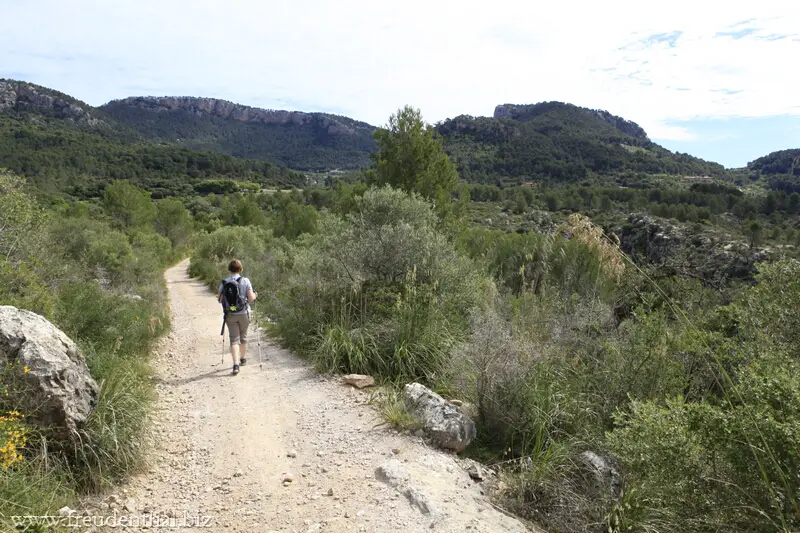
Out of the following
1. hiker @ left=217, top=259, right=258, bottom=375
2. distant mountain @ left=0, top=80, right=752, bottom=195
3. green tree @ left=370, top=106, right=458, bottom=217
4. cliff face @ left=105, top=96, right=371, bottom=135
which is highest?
cliff face @ left=105, top=96, right=371, bottom=135

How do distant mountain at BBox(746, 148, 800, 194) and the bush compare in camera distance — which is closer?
the bush

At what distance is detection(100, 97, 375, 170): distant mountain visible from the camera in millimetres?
136500

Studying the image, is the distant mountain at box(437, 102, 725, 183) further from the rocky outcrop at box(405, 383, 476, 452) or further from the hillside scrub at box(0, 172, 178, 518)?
the rocky outcrop at box(405, 383, 476, 452)

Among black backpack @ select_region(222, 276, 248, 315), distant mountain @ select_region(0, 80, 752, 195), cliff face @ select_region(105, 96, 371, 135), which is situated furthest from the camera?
cliff face @ select_region(105, 96, 371, 135)

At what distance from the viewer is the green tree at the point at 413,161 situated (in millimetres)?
14227

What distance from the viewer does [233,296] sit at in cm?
690

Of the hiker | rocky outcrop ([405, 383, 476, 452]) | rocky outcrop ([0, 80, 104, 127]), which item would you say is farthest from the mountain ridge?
rocky outcrop ([405, 383, 476, 452])

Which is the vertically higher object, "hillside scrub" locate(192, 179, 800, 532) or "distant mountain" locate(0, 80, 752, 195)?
"distant mountain" locate(0, 80, 752, 195)

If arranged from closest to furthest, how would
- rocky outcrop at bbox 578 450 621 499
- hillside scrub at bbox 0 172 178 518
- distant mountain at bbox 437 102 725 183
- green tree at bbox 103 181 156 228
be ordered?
hillside scrub at bbox 0 172 178 518, rocky outcrop at bbox 578 450 621 499, green tree at bbox 103 181 156 228, distant mountain at bbox 437 102 725 183

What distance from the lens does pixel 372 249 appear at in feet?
27.6

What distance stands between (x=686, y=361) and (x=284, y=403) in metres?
4.45

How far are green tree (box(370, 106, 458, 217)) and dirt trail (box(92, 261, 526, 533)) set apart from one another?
9001 millimetres

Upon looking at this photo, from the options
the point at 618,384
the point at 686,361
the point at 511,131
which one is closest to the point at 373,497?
the point at 618,384

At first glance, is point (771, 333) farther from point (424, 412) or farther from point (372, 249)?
point (372, 249)
